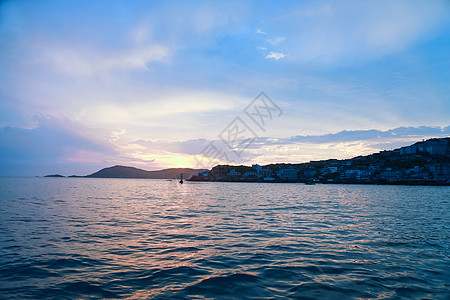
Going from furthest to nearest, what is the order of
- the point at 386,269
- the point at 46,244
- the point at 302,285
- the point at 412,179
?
1. the point at 412,179
2. the point at 46,244
3. the point at 386,269
4. the point at 302,285

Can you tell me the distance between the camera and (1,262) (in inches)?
399

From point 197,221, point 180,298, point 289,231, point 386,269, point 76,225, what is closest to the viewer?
point 180,298

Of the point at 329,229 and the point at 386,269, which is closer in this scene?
the point at 386,269

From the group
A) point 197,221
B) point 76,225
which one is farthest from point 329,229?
point 76,225

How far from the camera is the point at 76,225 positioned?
18469 millimetres

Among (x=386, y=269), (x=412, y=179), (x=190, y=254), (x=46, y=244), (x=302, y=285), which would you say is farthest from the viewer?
(x=412, y=179)

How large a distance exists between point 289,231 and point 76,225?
1493cm

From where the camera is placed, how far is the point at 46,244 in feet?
43.0

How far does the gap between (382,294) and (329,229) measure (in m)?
10.6

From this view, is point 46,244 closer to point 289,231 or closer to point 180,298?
point 180,298

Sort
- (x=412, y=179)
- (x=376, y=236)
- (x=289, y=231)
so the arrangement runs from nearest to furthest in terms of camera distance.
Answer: (x=376, y=236) < (x=289, y=231) < (x=412, y=179)

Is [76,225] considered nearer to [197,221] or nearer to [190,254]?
[197,221]

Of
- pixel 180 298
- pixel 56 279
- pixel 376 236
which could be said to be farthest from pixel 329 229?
pixel 56 279

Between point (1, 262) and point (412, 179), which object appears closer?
point (1, 262)
